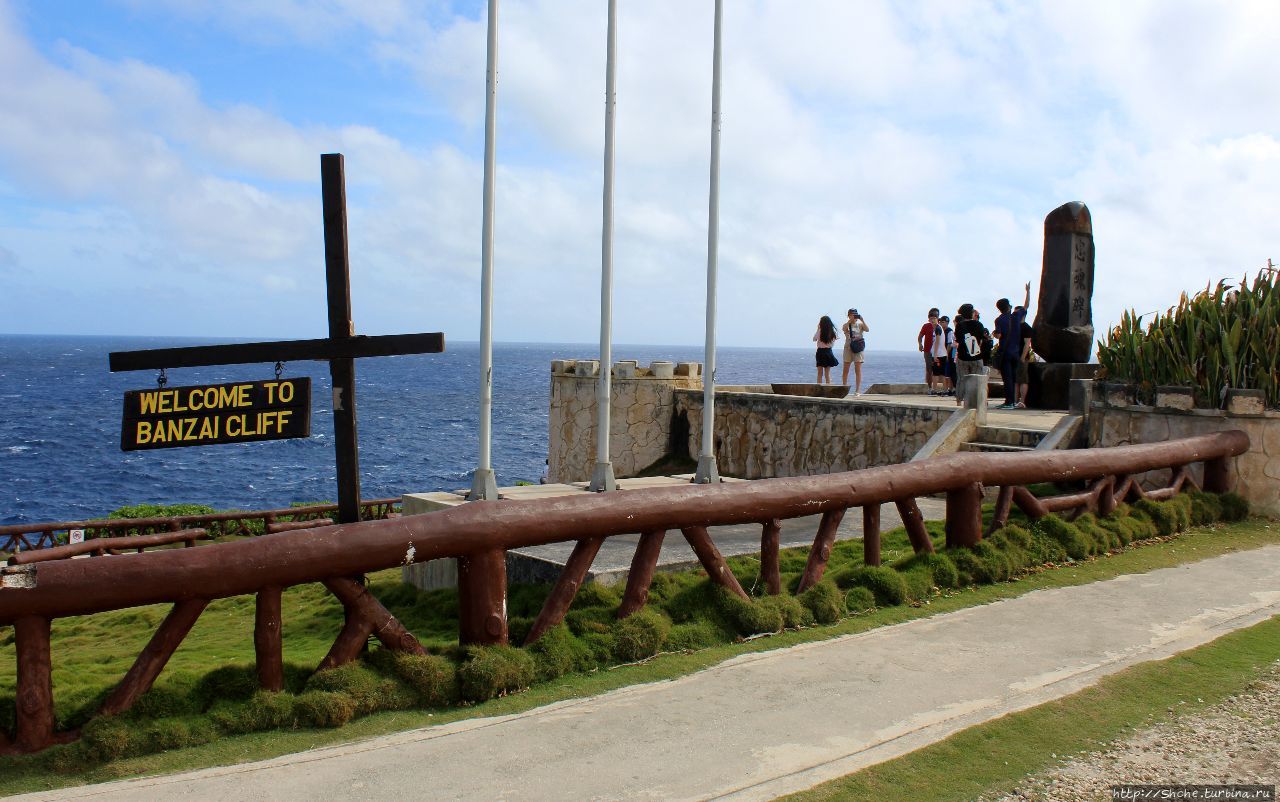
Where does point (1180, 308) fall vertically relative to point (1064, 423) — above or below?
above

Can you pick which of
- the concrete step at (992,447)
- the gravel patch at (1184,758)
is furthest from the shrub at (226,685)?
the concrete step at (992,447)

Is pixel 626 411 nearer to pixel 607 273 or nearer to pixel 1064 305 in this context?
pixel 1064 305

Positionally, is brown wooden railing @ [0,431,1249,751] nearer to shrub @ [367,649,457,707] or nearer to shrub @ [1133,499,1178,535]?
shrub @ [367,649,457,707]

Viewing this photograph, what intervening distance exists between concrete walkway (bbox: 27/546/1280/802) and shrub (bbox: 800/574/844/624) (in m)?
0.30

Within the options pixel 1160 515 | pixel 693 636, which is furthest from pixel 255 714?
pixel 1160 515

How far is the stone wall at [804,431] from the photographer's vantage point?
15.7 meters

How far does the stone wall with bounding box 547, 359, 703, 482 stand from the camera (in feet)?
66.5

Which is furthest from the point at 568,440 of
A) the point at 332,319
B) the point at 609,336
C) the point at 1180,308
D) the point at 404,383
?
the point at 404,383

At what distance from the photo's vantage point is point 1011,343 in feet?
59.3

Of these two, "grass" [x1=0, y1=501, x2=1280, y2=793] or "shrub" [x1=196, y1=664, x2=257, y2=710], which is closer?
"grass" [x1=0, y1=501, x2=1280, y2=793]

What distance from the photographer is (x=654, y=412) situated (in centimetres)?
2031

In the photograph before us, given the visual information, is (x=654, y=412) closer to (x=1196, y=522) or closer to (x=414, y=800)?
(x=1196, y=522)

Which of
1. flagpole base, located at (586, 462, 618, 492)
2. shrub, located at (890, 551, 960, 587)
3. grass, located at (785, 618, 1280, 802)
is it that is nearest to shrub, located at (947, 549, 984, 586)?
shrub, located at (890, 551, 960, 587)

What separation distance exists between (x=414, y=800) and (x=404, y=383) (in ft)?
387
